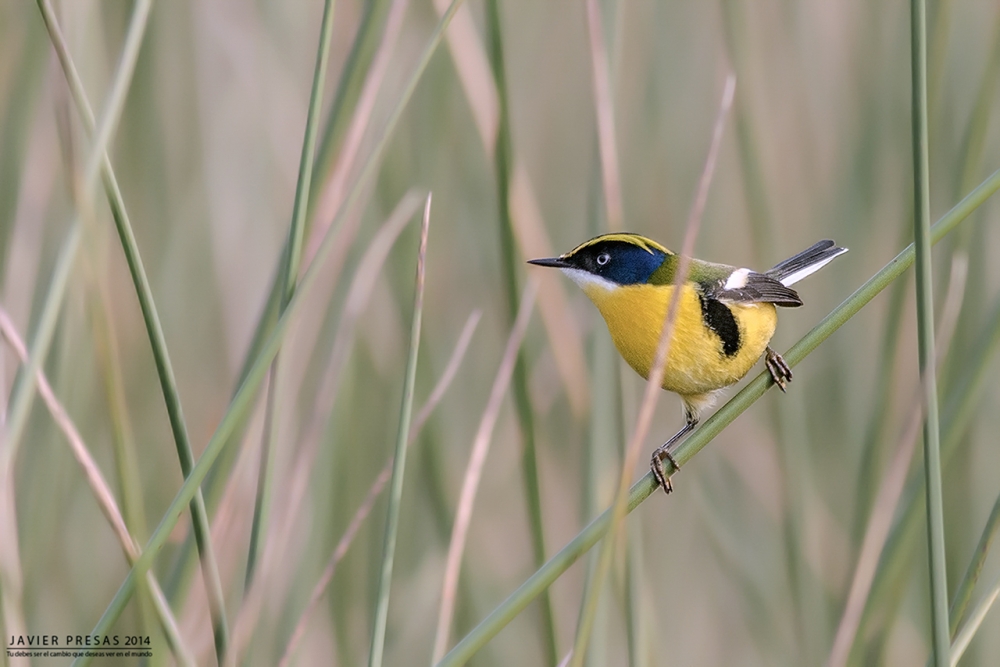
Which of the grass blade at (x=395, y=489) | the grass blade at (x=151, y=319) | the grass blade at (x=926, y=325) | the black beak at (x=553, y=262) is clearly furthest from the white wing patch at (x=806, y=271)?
the grass blade at (x=151, y=319)

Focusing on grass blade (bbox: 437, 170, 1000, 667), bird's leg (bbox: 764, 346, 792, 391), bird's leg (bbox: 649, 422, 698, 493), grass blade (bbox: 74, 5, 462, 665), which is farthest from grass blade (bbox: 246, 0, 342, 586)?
bird's leg (bbox: 764, 346, 792, 391)

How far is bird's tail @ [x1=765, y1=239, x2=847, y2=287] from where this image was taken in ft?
7.39

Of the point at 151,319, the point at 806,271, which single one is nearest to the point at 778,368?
the point at 806,271

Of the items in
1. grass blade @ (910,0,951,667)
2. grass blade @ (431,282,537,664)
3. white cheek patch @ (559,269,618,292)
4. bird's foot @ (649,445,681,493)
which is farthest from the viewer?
white cheek patch @ (559,269,618,292)

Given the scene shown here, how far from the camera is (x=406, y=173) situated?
106 inches

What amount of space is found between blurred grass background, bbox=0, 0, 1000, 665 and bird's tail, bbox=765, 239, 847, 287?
60 millimetres

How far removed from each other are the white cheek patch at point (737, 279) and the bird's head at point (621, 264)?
0.14m

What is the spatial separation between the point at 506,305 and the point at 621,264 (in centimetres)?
42

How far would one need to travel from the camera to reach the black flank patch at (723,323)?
2.13 m

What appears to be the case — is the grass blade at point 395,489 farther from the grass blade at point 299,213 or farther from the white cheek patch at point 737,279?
the white cheek patch at point 737,279

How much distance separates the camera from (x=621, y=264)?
2.30 m

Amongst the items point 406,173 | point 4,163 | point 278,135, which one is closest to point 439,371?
point 406,173

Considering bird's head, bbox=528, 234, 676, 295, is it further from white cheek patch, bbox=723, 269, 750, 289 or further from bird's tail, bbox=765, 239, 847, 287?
bird's tail, bbox=765, 239, 847, 287

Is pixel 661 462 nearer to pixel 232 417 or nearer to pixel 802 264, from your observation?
pixel 802 264
